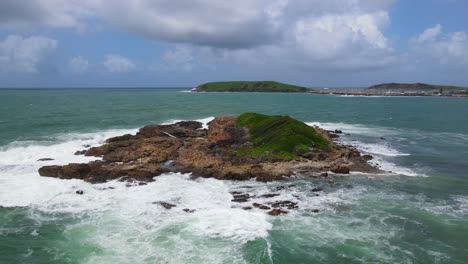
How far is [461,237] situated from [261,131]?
30.3m

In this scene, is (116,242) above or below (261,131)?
below

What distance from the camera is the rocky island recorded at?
3653 cm

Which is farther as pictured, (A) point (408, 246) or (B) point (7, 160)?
(B) point (7, 160)

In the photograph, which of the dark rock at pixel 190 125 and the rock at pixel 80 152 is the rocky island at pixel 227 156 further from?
the dark rock at pixel 190 125

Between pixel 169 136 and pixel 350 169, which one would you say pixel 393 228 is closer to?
pixel 350 169

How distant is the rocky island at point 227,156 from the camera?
36531 mm

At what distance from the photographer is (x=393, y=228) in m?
25.5

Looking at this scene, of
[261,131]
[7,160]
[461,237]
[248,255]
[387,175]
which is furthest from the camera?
[261,131]

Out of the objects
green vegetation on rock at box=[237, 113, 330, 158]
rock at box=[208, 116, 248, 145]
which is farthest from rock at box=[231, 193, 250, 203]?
rock at box=[208, 116, 248, 145]

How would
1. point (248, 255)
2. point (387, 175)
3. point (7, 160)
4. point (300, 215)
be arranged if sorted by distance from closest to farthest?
point (248, 255) < point (300, 215) < point (387, 175) < point (7, 160)

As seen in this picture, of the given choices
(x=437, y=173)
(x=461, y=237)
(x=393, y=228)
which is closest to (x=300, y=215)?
(x=393, y=228)

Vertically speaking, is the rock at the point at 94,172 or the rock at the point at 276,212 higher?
the rock at the point at 94,172

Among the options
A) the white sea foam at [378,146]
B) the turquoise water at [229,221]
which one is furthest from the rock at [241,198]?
the white sea foam at [378,146]

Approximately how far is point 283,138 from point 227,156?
7.79 m
